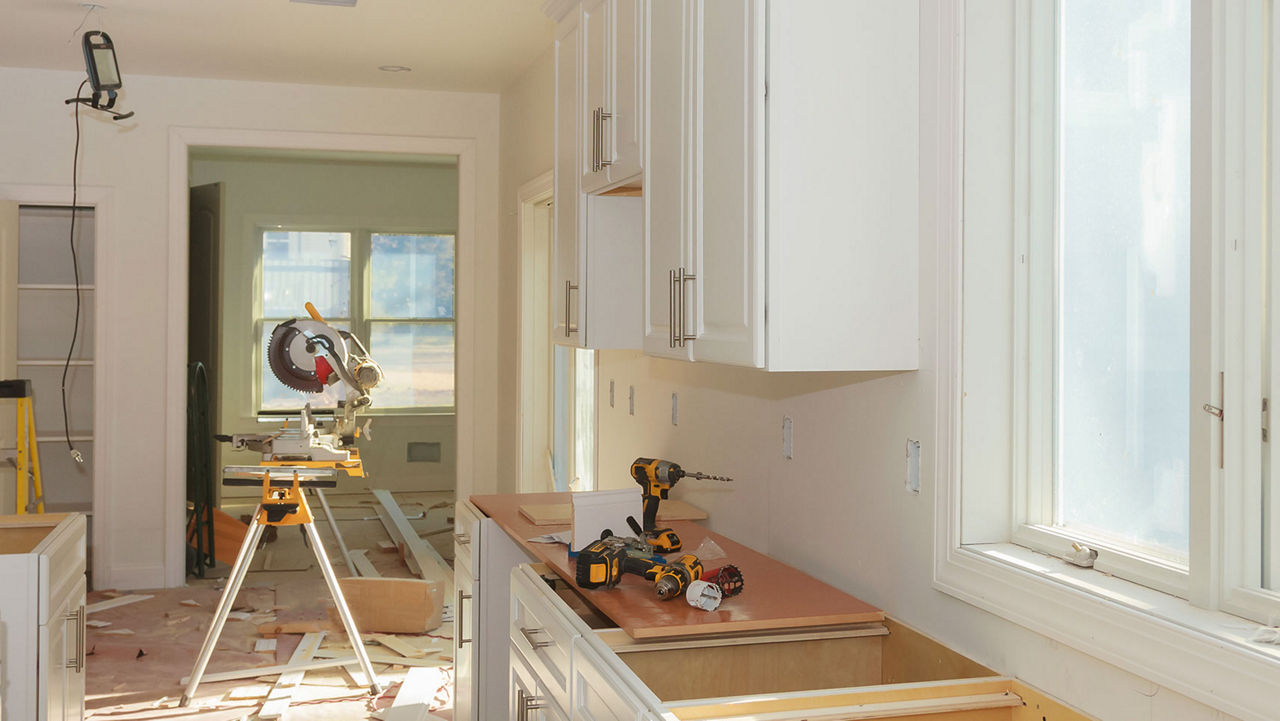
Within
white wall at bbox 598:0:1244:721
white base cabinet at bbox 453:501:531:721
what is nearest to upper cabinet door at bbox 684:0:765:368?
white wall at bbox 598:0:1244:721

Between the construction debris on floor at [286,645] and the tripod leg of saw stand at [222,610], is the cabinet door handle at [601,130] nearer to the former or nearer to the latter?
the tripod leg of saw stand at [222,610]

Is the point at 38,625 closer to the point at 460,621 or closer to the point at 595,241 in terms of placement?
the point at 460,621

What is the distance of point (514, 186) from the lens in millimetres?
5605

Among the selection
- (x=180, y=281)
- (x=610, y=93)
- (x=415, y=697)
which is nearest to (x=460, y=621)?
(x=415, y=697)

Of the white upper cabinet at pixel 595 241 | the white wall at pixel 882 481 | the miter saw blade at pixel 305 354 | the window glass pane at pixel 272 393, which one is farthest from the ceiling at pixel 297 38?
the window glass pane at pixel 272 393

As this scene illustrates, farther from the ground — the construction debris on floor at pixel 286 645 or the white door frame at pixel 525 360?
the white door frame at pixel 525 360

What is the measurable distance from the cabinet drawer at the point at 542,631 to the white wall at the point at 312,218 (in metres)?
6.55

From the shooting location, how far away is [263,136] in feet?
18.8

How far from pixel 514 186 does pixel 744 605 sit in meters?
3.88

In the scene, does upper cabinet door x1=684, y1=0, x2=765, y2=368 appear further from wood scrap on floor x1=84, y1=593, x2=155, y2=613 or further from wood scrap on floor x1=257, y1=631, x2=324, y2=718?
wood scrap on floor x1=84, y1=593, x2=155, y2=613

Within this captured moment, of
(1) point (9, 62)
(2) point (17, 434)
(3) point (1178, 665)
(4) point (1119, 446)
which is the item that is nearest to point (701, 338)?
→ (4) point (1119, 446)

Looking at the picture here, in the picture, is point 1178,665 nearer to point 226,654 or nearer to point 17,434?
point 226,654

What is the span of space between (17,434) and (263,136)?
6.53ft

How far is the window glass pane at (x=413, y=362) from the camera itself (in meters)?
8.95
